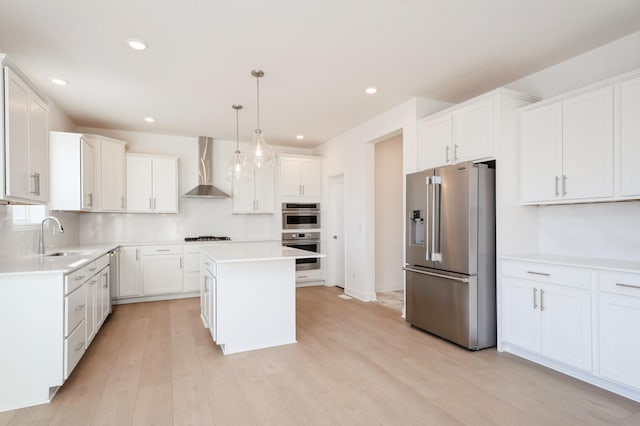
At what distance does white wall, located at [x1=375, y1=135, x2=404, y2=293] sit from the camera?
18.7 feet

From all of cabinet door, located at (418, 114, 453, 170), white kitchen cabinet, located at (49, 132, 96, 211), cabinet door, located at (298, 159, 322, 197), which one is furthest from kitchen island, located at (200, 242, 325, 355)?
cabinet door, located at (298, 159, 322, 197)

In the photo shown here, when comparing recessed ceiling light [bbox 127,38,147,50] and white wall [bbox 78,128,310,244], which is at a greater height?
recessed ceiling light [bbox 127,38,147,50]

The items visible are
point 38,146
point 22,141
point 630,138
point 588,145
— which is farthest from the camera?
point 38,146

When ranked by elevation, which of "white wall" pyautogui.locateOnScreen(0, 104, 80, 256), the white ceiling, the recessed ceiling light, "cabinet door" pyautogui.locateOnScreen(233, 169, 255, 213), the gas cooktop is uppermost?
the white ceiling

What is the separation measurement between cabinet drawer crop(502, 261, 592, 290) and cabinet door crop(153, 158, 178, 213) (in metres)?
4.84

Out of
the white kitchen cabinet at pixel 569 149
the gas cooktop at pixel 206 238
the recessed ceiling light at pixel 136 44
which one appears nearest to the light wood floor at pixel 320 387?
the white kitchen cabinet at pixel 569 149

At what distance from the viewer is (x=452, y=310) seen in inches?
130

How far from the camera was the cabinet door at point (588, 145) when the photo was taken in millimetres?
2613

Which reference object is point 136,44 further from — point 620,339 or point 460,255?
point 620,339

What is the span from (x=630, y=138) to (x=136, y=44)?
392 cm

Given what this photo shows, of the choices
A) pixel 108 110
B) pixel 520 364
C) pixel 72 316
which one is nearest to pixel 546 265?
pixel 520 364

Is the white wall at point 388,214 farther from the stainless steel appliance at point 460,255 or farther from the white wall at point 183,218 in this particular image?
the stainless steel appliance at point 460,255

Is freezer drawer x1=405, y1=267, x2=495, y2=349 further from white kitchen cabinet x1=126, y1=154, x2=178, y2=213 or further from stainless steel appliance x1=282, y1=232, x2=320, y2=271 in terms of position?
white kitchen cabinet x1=126, y1=154, x2=178, y2=213

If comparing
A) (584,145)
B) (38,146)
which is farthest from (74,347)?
(584,145)
